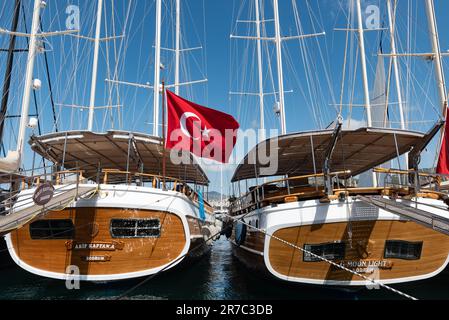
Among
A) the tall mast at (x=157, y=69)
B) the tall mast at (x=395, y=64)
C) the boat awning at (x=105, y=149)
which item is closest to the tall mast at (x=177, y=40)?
the tall mast at (x=157, y=69)

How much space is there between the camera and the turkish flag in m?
9.46

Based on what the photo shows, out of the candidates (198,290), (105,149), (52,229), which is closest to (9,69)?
(105,149)

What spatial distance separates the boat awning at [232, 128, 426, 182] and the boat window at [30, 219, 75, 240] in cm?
611

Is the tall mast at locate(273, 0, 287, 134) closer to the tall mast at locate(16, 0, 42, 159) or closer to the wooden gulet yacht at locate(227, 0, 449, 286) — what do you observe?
the wooden gulet yacht at locate(227, 0, 449, 286)

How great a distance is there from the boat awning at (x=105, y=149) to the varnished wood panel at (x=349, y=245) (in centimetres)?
536

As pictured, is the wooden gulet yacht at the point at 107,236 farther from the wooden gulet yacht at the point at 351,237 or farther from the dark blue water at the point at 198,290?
the wooden gulet yacht at the point at 351,237

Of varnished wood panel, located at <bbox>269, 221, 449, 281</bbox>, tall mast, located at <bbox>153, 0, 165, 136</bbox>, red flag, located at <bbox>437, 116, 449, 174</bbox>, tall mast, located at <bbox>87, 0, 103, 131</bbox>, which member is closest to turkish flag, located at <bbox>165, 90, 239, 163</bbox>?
varnished wood panel, located at <bbox>269, 221, 449, 281</bbox>

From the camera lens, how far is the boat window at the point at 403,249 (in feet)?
27.4

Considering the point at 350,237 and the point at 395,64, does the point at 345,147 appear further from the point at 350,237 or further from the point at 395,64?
the point at 395,64

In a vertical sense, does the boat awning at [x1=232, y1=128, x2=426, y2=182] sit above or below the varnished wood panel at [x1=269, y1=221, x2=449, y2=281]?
above

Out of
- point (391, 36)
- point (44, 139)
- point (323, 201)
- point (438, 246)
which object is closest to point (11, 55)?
point (44, 139)

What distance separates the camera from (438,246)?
8688 mm
